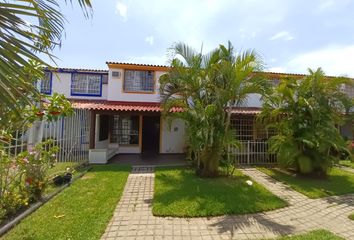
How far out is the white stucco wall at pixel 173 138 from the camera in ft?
57.8

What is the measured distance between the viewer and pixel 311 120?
1088cm

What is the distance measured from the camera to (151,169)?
1189 cm

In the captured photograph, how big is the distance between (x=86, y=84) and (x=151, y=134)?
5.86 meters

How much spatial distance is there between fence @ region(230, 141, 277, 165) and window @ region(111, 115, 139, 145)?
7154mm

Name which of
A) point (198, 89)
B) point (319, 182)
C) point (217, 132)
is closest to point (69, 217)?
point (217, 132)

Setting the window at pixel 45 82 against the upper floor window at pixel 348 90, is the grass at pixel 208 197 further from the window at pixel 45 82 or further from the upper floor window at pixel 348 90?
the upper floor window at pixel 348 90

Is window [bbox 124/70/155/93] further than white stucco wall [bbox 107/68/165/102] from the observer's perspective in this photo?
Yes

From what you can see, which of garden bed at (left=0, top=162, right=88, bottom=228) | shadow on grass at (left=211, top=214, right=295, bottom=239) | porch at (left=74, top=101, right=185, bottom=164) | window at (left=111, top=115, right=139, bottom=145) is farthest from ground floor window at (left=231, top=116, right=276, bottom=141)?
shadow on grass at (left=211, top=214, right=295, bottom=239)

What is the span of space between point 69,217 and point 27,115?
8.18 feet

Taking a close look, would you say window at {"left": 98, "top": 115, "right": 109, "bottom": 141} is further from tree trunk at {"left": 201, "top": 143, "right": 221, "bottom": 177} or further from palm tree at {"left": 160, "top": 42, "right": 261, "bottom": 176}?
tree trunk at {"left": 201, "top": 143, "right": 221, "bottom": 177}

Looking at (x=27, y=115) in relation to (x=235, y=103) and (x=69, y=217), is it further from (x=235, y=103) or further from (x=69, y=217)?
(x=235, y=103)

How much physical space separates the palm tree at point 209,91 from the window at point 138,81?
22.8 feet

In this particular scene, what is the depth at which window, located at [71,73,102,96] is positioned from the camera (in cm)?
1839

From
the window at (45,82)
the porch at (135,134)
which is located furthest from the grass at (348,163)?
the window at (45,82)
